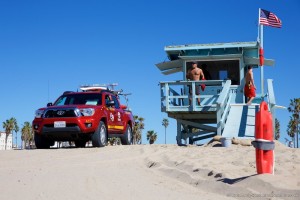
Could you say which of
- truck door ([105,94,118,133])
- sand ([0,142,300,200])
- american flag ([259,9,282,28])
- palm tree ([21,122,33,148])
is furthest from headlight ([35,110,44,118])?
palm tree ([21,122,33,148])

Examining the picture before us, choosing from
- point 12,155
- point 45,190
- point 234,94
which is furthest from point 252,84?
point 45,190

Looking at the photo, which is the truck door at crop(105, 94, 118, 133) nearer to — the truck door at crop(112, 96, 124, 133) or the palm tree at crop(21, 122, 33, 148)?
the truck door at crop(112, 96, 124, 133)

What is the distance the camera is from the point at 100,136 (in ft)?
40.9

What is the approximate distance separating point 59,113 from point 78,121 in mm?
665

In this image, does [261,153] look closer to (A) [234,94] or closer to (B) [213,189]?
(B) [213,189]

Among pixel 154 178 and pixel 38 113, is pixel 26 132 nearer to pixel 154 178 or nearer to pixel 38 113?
pixel 38 113

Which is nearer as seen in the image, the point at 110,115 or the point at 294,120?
the point at 110,115

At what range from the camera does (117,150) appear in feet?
34.9

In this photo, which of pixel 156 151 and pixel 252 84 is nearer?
pixel 156 151

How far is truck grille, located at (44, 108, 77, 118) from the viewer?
1229 centimetres

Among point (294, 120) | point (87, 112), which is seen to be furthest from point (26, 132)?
point (87, 112)

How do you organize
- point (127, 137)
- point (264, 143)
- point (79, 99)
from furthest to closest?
point (127, 137) → point (79, 99) → point (264, 143)

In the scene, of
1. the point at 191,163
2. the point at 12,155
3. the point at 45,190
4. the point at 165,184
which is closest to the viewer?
the point at 45,190

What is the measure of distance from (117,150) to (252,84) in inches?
261
